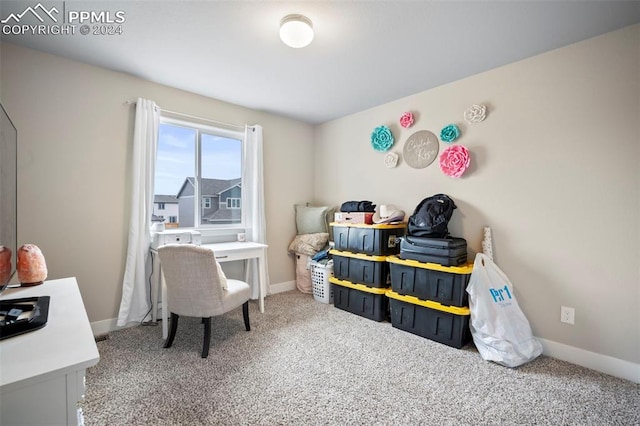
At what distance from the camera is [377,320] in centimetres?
278

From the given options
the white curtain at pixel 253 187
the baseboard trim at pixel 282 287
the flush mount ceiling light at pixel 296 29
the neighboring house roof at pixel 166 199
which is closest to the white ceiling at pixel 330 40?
the flush mount ceiling light at pixel 296 29

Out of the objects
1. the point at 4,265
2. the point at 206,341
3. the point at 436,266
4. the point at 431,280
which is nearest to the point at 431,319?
the point at 431,280

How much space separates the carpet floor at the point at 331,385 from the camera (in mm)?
1505

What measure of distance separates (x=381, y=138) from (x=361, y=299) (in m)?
1.78

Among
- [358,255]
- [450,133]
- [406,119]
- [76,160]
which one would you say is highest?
[406,119]

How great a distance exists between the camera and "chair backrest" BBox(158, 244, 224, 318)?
205cm

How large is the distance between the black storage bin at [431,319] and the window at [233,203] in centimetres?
208

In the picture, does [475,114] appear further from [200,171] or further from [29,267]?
[29,267]

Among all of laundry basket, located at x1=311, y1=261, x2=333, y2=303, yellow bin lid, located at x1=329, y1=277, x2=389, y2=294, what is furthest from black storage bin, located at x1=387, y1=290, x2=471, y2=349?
A: laundry basket, located at x1=311, y1=261, x2=333, y2=303

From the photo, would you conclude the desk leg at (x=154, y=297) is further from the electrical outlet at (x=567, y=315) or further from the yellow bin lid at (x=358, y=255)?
the electrical outlet at (x=567, y=315)

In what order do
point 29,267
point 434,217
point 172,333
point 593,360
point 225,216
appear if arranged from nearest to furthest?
point 29,267 < point 593,360 < point 172,333 < point 434,217 < point 225,216

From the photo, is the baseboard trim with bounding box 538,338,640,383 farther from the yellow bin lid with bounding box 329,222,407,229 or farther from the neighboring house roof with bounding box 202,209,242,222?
the neighboring house roof with bounding box 202,209,242,222

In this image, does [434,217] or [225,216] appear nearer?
[434,217]

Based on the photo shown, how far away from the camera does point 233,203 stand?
348 centimetres
